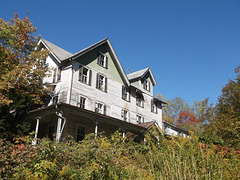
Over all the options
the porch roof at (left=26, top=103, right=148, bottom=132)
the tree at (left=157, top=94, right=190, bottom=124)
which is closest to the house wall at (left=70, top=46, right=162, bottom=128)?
the porch roof at (left=26, top=103, right=148, bottom=132)

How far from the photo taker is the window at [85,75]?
795 inches

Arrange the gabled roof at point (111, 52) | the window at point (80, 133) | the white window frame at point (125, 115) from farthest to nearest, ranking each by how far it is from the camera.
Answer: the white window frame at point (125, 115)
the gabled roof at point (111, 52)
the window at point (80, 133)

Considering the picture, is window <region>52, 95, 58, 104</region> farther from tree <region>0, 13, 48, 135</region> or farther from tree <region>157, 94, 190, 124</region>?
tree <region>157, 94, 190, 124</region>

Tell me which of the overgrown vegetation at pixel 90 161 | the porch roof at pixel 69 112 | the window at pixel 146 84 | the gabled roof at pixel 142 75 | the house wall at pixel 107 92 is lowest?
the overgrown vegetation at pixel 90 161

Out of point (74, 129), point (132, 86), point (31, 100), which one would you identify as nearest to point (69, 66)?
point (31, 100)

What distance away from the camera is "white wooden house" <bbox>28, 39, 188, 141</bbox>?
17523mm

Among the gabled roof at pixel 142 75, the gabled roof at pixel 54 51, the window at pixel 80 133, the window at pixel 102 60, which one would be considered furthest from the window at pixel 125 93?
the gabled roof at pixel 54 51

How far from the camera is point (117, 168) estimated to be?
7.11 metres

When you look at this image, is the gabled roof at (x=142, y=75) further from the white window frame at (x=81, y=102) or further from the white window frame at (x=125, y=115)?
the white window frame at (x=81, y=102)

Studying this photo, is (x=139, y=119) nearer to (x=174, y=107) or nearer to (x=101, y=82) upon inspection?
(x=101, y=82)

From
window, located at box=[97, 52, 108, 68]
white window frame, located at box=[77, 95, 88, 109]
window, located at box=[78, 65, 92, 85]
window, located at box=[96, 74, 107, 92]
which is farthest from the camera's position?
window, located at box=[97, 52, 108, 68]

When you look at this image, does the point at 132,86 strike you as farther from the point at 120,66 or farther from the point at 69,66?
the point at 69,66

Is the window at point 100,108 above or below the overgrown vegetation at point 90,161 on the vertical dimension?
above

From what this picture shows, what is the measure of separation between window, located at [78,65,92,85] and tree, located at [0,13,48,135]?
3.33 metres
